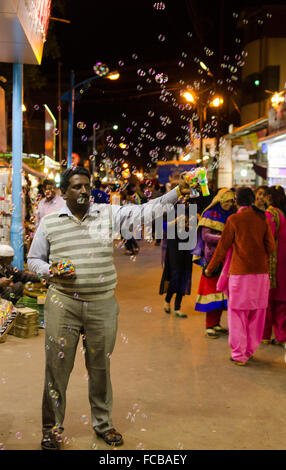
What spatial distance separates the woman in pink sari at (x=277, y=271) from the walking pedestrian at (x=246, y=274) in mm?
672

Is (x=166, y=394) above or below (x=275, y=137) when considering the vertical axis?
below

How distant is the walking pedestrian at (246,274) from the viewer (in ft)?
18.2

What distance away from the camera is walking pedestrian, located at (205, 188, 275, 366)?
554cm

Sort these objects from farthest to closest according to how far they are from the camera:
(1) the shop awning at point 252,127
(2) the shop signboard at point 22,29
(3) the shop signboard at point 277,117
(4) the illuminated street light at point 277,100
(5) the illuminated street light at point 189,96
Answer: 1. (5) the illuminated street light at point 189,96
2. (1) the shop awning at point 252,127
3. (4) the illuminated street light at point 277,100
4. (3) the shop signboard at point 277,117
5. (2) the shop signboard at point 22,29

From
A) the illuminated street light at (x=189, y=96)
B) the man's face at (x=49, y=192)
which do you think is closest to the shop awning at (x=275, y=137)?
the man's face at (x=49, y=192)

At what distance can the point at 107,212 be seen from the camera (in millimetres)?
3602

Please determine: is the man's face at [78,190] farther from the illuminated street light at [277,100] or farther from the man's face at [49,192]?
the illuminated street light at [277,100]

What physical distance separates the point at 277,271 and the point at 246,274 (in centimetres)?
96

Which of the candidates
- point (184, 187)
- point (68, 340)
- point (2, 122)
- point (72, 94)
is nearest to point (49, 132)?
point (72, 94)

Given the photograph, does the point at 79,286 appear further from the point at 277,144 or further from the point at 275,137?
the point at 277,144

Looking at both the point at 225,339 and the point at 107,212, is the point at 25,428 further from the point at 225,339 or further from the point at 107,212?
the point at 225,339

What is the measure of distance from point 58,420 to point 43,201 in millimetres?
5760

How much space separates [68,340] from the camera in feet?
11.5
